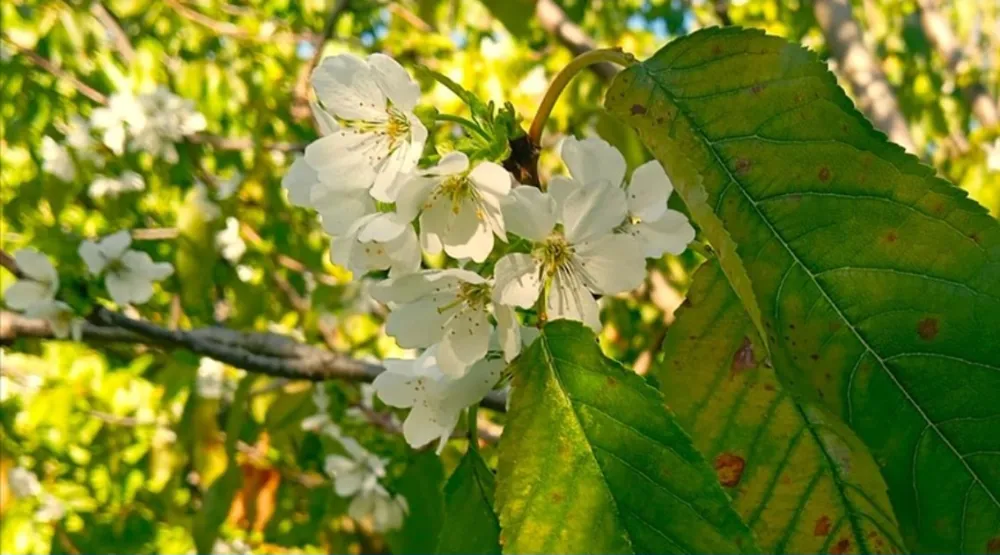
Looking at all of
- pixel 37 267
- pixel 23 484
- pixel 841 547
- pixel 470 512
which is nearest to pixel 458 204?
pixel 470 512

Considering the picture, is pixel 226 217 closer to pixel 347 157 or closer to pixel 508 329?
pixel 347 157

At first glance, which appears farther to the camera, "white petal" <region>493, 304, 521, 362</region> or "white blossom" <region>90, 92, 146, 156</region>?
"white blossom" <region>90, 92, 146, 156</region>

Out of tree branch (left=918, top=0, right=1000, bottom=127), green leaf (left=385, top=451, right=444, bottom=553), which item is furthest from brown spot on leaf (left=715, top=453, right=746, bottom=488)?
tree branch (left=918, top=0, right=1000, bottom=127)

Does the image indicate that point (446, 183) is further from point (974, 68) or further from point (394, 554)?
point (974, 68)

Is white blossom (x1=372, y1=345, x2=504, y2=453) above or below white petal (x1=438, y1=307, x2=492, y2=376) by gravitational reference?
below

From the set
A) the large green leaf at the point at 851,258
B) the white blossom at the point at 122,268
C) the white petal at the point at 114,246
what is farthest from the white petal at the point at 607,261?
the white petal at the point at 114,246

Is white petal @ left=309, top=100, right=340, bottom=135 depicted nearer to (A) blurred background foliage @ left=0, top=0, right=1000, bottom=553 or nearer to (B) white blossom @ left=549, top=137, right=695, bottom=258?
(B) white blossom @ left=549, top=137, right=695, bottom=258

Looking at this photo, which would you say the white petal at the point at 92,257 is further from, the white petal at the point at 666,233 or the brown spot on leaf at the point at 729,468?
the brown spot on leaf at the point at 729,468
